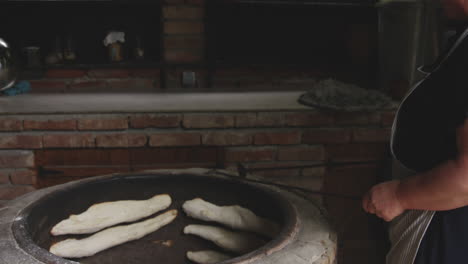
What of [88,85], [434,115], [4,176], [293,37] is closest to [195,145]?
[4,176]

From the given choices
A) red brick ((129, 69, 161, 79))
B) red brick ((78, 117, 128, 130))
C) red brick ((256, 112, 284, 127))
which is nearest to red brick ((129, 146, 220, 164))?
red brick ((78, 117, 128, 130))

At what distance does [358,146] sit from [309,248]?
115 centimetres

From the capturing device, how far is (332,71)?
2.99 metres

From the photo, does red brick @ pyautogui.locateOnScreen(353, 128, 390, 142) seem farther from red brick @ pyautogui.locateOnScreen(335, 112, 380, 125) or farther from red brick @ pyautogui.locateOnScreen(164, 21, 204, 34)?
red brick @ pyautogui.locateOnScreen(164, 21, 204, 34)

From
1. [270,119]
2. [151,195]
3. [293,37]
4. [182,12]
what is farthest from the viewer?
[293,37]

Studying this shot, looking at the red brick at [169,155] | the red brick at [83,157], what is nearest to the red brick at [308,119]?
the red brick at [169,155]

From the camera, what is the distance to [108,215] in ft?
3.94

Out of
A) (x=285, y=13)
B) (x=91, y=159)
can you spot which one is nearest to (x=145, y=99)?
(x=91, y=159)

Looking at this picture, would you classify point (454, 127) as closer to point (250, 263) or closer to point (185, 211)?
point (250, 263)

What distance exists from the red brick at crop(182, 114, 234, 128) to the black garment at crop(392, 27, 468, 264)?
0.95 m

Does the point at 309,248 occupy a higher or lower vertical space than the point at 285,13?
lower

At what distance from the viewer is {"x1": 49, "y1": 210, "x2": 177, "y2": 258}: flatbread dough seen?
108 centimetres

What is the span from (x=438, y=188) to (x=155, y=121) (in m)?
1.25

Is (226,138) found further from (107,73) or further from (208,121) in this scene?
(107,73)
